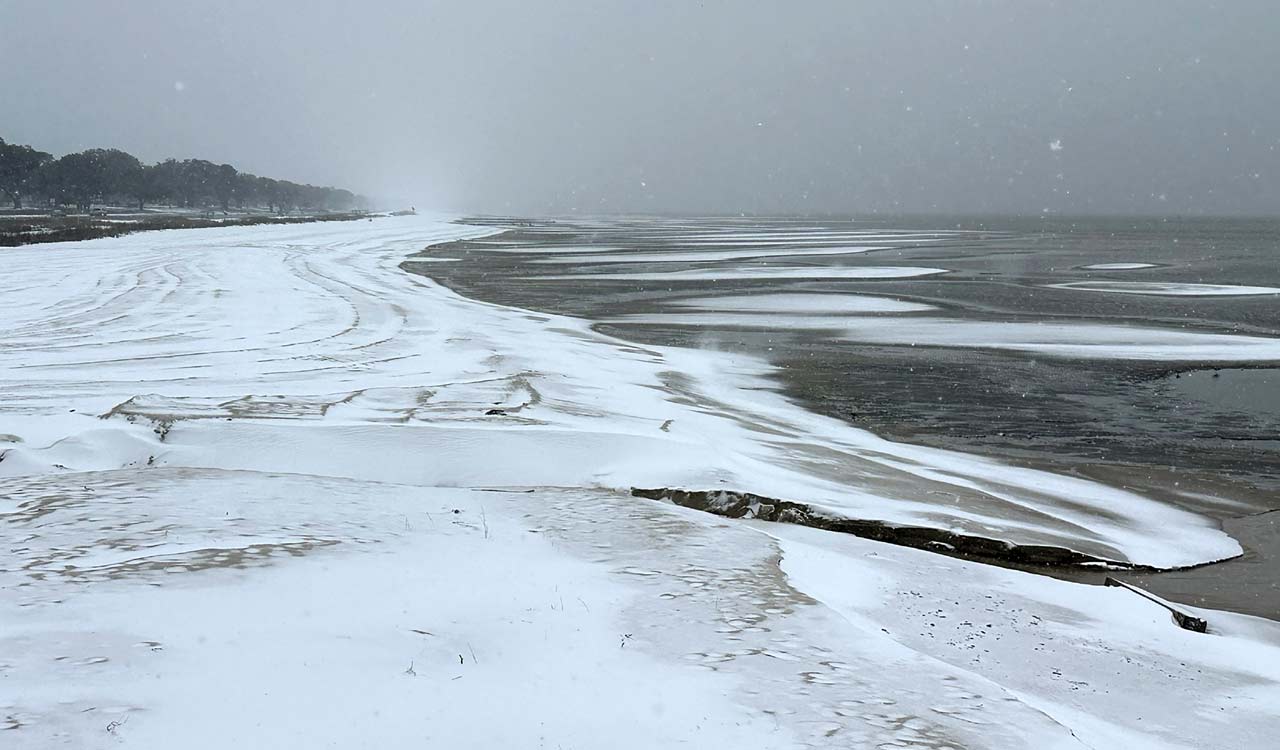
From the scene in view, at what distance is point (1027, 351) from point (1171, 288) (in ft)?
56.2

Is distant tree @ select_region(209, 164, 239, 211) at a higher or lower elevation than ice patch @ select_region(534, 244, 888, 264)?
higher

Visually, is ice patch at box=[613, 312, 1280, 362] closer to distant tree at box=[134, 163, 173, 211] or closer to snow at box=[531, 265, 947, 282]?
snow at box=[531, 265, 947, 282]

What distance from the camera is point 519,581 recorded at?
592cm

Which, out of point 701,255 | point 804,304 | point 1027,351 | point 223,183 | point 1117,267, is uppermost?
point 223,183

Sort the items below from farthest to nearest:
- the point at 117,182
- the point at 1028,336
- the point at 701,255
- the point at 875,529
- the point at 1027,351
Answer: the point at 117,182, the point at 701,255, the point at 1028,336, the point at 1027,351, the point at 875,529

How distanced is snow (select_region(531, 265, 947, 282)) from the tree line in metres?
91.5

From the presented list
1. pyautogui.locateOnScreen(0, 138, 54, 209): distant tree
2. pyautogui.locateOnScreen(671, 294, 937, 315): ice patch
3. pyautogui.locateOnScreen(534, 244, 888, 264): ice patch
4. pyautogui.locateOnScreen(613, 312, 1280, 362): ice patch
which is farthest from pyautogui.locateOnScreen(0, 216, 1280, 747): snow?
pyautogui.locateOnScreen(0, 138, 54, 209): distant tree

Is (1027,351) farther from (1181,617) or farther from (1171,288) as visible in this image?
(1171,288)

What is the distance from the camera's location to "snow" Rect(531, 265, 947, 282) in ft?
116

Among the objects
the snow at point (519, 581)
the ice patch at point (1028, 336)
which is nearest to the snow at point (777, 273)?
the ice patch at point (1028, 336)

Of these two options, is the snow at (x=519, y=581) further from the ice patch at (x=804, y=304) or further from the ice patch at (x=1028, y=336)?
the ice patch at (x=804, y=304)

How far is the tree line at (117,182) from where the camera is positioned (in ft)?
332

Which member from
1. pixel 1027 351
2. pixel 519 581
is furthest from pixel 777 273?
pixel 519 581

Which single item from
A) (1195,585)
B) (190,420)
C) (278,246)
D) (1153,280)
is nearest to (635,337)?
(190,420)
